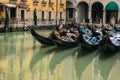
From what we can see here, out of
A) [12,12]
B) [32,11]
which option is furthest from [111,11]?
[12,12]

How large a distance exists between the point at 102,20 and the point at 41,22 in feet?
21.9

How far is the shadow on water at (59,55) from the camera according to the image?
13.2 meters

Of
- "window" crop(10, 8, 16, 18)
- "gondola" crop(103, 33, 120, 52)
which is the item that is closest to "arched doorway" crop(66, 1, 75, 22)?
"window" crop(10, 8, 16, 18)

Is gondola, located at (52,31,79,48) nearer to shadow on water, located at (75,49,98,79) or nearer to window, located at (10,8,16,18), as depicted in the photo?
shadow on water, located at (75,49,98,79)

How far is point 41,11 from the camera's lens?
32125 millimetres

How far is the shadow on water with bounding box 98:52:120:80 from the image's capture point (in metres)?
11.9

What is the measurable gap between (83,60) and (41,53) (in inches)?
90.1

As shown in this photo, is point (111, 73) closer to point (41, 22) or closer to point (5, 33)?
point (5, 33)

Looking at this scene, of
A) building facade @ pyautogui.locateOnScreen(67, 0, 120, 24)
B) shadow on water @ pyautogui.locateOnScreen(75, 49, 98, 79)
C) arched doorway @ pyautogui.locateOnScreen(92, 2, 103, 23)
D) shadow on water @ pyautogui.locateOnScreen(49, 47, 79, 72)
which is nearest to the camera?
shadow on water @ pyautogui.locateOnScreen(75, 49, 98, 79)

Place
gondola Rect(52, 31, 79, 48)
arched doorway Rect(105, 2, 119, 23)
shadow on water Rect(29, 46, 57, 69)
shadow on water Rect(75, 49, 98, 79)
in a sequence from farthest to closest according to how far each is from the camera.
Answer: arched doorway Rect(105, 2, 119, 23) → gondola Rect(52, 31, 79, 48) → shadow on water Rect(29, 46, 57, 69) → shadow on water Rect(75, 49, 98, 79)

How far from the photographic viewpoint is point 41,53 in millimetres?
15867

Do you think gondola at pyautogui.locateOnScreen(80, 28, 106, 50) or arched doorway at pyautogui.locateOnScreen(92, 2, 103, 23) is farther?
arched doorway at pyautogui.locateOnScreen(92, 2, 103, 23)

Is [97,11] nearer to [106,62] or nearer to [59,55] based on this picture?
[59,55]

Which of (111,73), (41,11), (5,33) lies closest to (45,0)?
(41,11)
